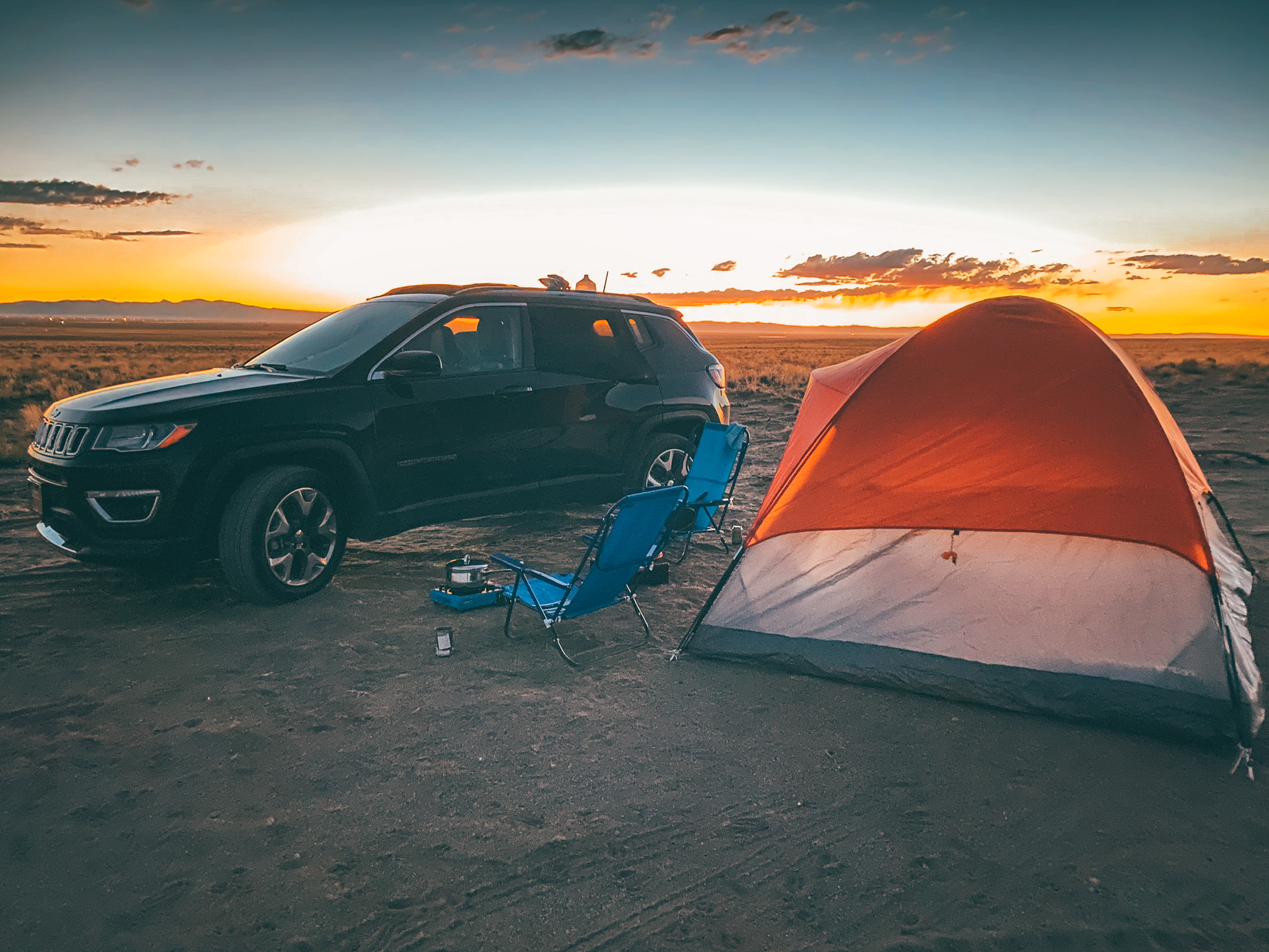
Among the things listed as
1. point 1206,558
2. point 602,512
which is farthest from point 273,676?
point 1206,558

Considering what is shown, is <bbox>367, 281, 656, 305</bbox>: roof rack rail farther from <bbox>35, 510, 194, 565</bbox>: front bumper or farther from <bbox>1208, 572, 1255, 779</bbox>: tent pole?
<bbox>1208, 572, 1255, 779</bbox>: tent pole

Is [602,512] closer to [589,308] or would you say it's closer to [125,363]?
[589,308]

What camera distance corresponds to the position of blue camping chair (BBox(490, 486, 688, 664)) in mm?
4547

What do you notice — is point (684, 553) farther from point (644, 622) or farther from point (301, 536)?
point (301, 536)

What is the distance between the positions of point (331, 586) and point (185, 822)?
281cm

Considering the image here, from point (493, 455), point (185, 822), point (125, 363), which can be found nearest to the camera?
point (185, 822)

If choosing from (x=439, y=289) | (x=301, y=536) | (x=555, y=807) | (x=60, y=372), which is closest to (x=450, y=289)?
(x=439, y=289)

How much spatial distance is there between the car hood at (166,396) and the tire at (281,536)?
22.2 inches

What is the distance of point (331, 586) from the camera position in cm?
587

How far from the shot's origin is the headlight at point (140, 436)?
193 inches

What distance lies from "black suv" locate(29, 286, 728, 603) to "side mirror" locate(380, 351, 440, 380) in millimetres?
14

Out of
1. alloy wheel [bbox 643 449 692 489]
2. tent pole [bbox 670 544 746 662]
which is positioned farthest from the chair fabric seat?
alloy wheel [bbox 643 449 692 489]

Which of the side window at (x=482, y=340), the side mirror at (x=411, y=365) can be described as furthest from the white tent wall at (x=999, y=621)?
the side window at (x=482, y=340)

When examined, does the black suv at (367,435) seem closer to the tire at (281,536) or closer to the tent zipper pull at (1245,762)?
the tire at (281,536)
